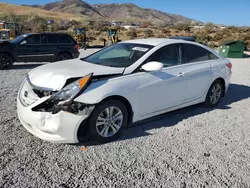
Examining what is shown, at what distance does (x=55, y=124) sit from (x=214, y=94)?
3776 mm

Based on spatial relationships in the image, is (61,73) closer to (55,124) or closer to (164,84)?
(55,124)

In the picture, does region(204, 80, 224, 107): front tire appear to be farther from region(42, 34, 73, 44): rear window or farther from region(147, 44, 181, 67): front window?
region(42, 34, 73, 44): rear window

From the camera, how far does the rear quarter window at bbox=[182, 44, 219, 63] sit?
5074mm

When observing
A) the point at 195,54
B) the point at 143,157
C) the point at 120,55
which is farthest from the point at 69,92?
the point at 195,54

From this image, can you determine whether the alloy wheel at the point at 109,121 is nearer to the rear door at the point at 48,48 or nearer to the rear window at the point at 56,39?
the rear door at the point at 48,48

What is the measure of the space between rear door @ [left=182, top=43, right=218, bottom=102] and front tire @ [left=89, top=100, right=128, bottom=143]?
1.65 metres

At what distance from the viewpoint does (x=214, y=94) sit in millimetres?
5750

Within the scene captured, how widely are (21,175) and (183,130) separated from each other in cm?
270

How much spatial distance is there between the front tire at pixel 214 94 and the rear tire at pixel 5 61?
839 centimetres

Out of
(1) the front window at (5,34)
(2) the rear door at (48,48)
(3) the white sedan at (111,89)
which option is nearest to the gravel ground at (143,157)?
(3) the white sedan at (111,89)

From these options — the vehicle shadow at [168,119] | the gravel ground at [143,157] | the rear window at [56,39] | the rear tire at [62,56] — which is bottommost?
the gravel ground at [143,157]

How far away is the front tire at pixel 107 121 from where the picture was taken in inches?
145

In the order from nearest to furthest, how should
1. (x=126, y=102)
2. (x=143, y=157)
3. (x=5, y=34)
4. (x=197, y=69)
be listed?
(x=143, y=157) → (x=126, y=102) → (x=197, y=69) → (x=5, y=34)

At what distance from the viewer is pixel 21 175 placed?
3.02 meters
